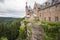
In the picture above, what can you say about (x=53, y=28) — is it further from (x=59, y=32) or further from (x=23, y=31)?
(x=23, y=31)

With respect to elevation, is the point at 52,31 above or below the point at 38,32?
above

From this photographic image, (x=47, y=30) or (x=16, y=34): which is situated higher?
(x=47, y=30)

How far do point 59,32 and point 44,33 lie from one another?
9.52 ft

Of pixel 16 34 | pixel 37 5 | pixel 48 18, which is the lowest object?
pixel 16 34

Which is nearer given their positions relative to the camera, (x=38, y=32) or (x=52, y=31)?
(x=52, y=31)

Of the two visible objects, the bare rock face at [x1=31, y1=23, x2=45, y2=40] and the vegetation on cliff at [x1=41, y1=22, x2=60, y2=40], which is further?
the bare rock face at [x1=31, y1=23, x2=45, y2=40]

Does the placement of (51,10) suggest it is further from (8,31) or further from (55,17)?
(8,31)

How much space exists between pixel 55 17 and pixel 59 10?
241 centimetres

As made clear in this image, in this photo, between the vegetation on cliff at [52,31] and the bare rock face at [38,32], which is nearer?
the vegetation on cliff at [52,31]

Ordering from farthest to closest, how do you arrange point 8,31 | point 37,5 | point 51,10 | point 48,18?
point 8,31
point 37,5
point 48,18
point 51,10

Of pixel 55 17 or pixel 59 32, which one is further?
pixel 55 17

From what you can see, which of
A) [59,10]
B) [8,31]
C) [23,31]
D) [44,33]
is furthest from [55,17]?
[8,31]

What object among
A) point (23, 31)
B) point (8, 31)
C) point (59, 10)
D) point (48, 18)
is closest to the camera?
point (59, 10)

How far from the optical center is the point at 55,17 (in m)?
33.9
